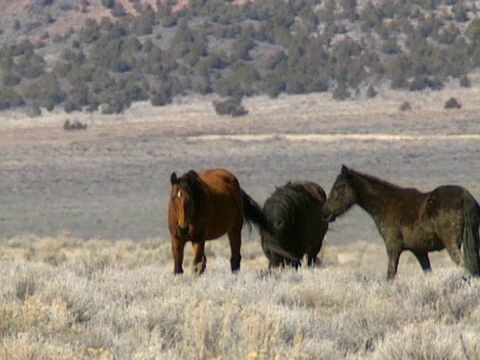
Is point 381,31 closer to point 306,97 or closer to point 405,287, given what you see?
point 306,97

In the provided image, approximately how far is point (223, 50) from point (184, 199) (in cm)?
5265

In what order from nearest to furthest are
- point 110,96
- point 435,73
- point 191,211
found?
point 191,211, point 110,96, point 435,73

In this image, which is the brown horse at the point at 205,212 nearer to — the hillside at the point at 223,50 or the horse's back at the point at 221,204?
the horse's back at the point at 221,204

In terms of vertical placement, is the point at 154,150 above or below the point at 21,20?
below

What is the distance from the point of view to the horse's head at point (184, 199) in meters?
12.9

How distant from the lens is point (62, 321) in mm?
9117

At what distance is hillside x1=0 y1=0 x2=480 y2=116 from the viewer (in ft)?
190

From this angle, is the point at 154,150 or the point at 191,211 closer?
the point at 191,211

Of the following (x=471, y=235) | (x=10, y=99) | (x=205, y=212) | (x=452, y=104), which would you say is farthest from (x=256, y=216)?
(x=10, y=99)

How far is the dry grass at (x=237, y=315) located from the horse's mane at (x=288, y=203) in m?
1.15

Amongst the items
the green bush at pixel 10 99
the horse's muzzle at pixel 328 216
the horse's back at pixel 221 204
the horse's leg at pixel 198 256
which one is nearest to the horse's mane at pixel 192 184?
the horse's back at pixel 221 204

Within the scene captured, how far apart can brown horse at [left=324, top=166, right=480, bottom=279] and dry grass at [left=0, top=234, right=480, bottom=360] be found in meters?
0.47

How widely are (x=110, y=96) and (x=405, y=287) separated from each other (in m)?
45.1

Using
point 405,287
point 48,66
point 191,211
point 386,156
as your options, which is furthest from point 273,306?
point 48,66
